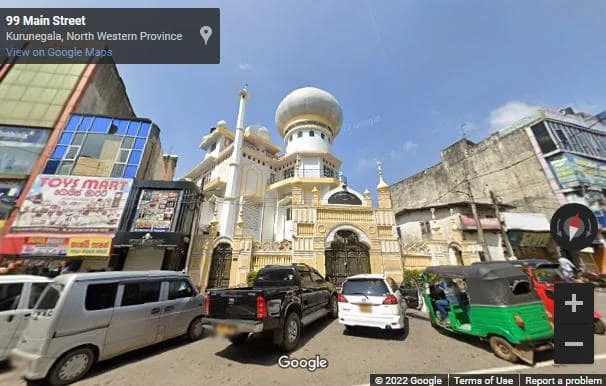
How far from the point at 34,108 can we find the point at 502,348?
2650 cm

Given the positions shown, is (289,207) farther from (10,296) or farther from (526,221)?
(526,221)

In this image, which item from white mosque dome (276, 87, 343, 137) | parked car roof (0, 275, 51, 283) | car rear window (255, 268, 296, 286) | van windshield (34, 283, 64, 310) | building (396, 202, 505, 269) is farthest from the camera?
white mosque dome (276, 87, 343, 137)

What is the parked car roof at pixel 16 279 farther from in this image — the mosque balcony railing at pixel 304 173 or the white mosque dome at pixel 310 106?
the white mosque dome at pixel 310 106

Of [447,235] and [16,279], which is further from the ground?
[447,235]

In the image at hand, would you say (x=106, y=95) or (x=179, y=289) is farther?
(x=106, y=95)

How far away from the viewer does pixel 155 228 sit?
13234 mm

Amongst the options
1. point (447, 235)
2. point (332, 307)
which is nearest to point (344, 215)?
point (332, 307)

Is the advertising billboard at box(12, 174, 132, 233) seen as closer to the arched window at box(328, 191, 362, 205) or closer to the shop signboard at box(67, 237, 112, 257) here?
the shop signboard at box(67, 237, 112, 257)


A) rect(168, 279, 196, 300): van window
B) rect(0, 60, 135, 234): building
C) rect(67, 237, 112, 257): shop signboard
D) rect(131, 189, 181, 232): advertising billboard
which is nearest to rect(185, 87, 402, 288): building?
rect(131, 189, 181, 232): advertising billboard

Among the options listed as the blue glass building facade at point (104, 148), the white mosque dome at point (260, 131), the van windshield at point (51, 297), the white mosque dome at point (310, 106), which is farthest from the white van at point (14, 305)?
the white mosque dome at point (310, 106)

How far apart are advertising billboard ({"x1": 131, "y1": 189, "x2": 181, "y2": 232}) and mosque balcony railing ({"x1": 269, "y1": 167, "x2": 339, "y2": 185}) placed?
12049mm

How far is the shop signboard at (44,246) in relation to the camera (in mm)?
11594

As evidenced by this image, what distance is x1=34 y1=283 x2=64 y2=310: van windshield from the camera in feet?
13.2
